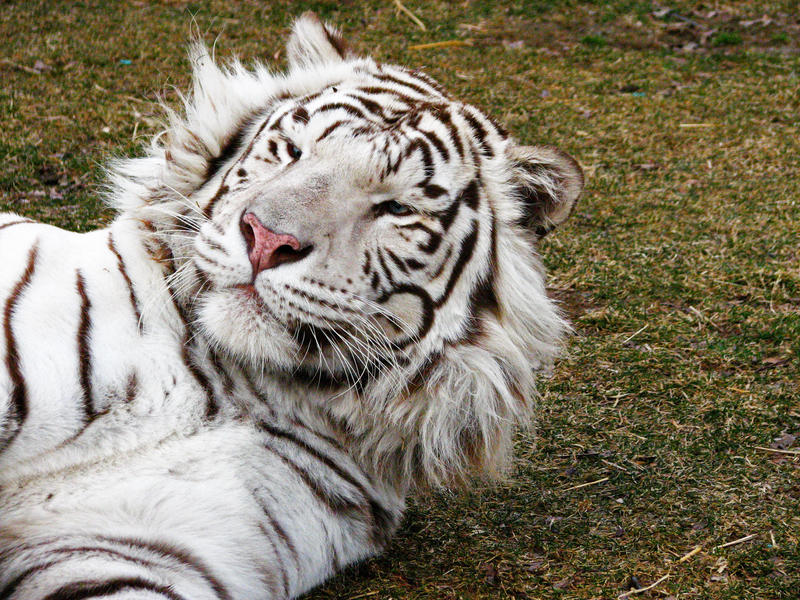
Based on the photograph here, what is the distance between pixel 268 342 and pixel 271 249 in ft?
0.74

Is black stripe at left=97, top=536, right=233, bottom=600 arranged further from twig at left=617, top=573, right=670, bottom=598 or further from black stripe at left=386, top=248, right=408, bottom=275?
twig at left=617, top=573, right=670, bottom=598

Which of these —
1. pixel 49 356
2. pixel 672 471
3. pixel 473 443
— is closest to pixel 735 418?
pixel 672 471

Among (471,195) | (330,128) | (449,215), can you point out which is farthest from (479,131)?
(330,128)

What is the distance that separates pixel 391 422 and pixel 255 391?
35cm

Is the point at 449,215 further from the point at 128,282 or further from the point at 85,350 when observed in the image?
the point at 85,350

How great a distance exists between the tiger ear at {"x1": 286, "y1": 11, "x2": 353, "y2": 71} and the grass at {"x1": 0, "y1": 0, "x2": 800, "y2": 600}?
0.61 m

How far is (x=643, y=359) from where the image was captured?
3455 mm

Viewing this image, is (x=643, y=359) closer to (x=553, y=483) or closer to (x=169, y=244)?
(x=553, y=483)

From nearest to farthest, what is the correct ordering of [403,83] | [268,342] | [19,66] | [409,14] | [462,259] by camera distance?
1. [268,342]
2. [462,259]
3. [403,83]
4. [19,66]
5. [409,14]

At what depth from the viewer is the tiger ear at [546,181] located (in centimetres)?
249

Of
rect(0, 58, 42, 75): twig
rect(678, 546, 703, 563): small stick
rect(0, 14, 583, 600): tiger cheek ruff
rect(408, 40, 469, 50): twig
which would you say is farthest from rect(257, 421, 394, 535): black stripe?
rect(408, 40, 469, 50): twig

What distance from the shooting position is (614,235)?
4414 mm

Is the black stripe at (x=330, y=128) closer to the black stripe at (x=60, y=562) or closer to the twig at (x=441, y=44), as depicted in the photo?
the black stripe at (x=60, y=562)

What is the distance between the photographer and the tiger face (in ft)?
7.04
